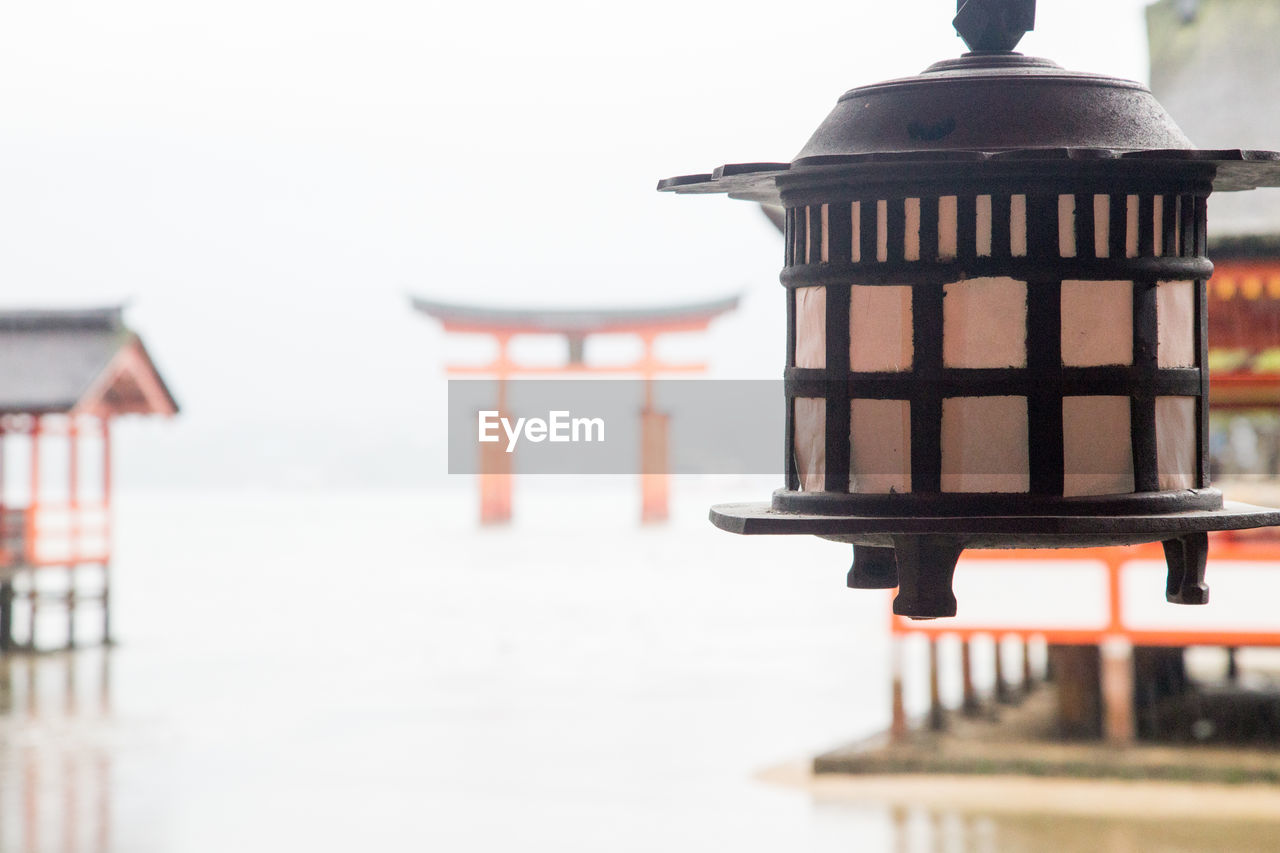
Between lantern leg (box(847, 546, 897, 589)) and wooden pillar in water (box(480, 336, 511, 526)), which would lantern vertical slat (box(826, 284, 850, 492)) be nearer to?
lantern leg (box(847, 546, 897, 589))

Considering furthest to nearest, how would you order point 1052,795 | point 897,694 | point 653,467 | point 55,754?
point 653,467 → point 55,754 → point 897,694 → point 1052,795

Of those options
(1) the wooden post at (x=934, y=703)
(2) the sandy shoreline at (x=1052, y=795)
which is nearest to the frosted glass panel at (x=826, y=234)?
(2) the sandy shoreline at (x=1052, y=795)

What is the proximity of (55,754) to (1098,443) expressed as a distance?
365 inches

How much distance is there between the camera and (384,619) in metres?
16.2

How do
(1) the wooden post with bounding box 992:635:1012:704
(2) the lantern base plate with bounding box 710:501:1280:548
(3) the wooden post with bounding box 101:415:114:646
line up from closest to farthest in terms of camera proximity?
(2) the lantern base plate with bounding box 710:501:1280:548
(1) the wooden post with bounding box 992:635:1012:704
(3) the wooden post with bounding box 101:415:114:646

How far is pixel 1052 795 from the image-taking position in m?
8.05

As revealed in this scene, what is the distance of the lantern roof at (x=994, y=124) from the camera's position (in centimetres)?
145

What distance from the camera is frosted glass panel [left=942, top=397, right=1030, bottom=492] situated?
4.91 feet

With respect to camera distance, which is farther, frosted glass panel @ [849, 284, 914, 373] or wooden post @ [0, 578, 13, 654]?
wooden post @ [0, 578, 13, 654]

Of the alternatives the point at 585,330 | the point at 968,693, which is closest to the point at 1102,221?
the point at 968,693

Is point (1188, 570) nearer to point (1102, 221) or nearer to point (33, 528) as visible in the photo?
point (1102, 221)

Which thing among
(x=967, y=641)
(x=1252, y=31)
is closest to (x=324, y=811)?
(x=967, y=641)

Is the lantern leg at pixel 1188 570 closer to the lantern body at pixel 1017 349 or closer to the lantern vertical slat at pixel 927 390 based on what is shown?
the lantern body at pixel 1017 349

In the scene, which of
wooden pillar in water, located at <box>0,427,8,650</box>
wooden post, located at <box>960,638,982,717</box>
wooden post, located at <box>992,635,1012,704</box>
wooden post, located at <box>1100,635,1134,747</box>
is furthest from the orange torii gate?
wooden post, located at <box>1100,635,1134,747</box>
